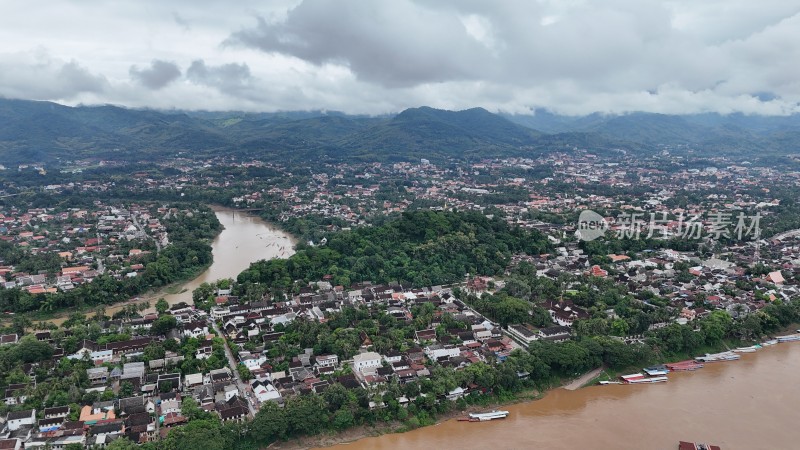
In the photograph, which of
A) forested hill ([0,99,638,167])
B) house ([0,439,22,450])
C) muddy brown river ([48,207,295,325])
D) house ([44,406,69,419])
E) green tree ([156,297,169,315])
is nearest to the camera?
house ([0,439,22,450])

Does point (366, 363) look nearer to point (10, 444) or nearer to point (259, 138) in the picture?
point (10, 444)

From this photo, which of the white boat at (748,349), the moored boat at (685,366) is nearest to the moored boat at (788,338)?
the white boat at (748,349)

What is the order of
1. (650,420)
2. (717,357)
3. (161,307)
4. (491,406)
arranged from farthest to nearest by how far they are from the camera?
(161,307) → (717,357) → (491,406) → (650,420)

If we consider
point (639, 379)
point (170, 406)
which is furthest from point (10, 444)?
point (639, 379)

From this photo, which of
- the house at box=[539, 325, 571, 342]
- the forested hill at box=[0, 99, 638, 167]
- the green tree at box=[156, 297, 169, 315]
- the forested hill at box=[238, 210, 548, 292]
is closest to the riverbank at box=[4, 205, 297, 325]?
the green tree at box=[156, 297, 169, 315]

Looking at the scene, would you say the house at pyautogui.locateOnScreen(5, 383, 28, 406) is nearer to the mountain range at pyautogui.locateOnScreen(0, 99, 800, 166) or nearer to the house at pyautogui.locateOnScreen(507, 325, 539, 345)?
the house at pyautogui.locateOnScreen(507, 325, 539, 345)
